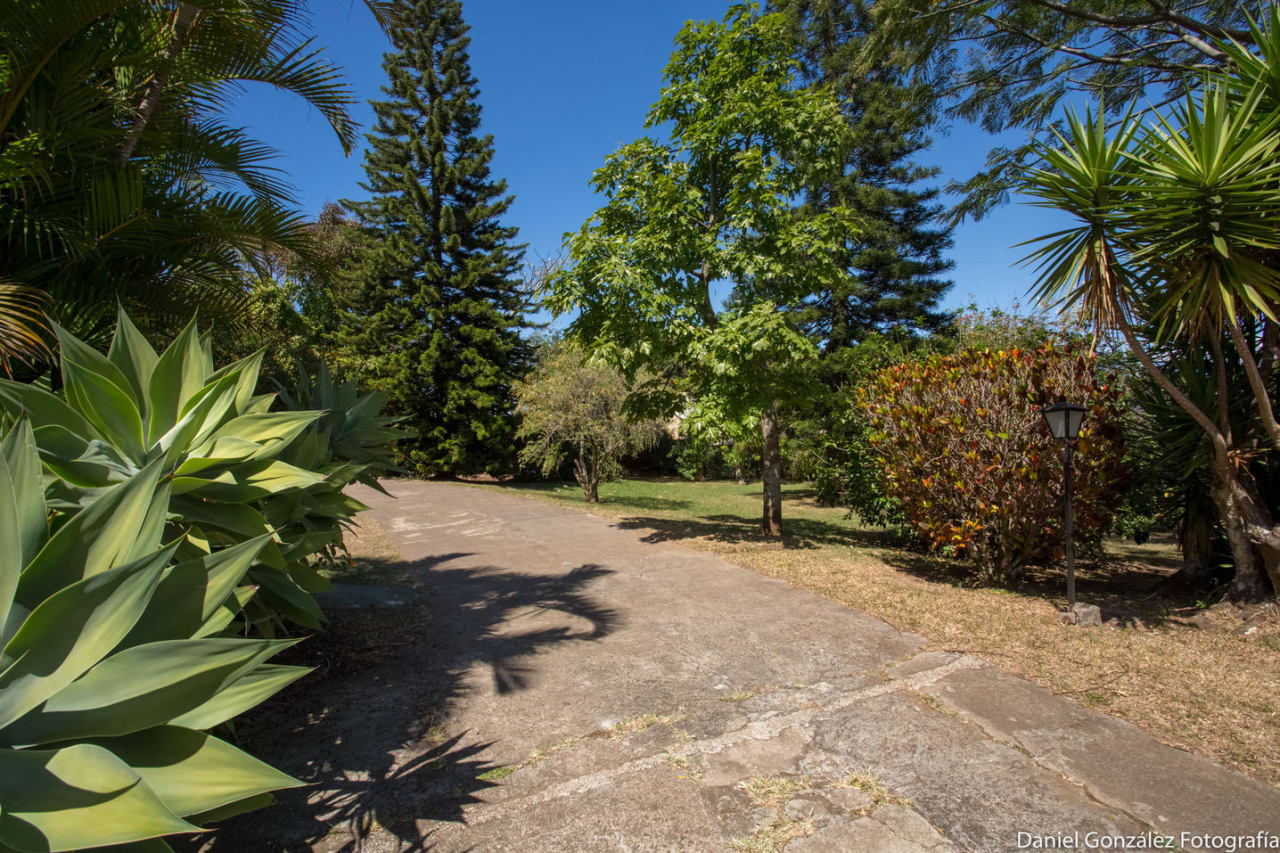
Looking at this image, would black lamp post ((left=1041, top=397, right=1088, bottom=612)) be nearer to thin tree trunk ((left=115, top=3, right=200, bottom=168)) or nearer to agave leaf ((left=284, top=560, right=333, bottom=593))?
agave leaf ((left=284, top=560, right=333, bottom=593))

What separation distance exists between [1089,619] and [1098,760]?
242 cm

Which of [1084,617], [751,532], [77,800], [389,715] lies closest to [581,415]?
[751,532]

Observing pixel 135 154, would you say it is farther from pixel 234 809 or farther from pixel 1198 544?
pixel 1198 544

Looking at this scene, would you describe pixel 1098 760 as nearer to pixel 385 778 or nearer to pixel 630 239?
pixel 385 778

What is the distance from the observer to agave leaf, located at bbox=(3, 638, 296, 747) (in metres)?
1.11

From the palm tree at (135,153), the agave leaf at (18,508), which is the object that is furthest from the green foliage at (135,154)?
the agave leaf at (18,508)

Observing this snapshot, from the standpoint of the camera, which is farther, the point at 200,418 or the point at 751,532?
the point at 751,532

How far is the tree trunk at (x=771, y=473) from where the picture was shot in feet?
27.9

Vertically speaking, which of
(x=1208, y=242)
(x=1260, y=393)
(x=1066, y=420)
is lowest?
(x=1066, y=420)

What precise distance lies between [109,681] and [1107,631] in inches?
231

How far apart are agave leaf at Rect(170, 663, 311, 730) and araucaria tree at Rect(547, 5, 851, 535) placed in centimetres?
595

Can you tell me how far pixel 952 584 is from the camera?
6.20 metres

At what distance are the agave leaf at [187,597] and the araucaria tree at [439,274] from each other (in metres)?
19.8

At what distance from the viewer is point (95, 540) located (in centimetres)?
132
